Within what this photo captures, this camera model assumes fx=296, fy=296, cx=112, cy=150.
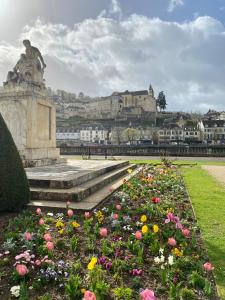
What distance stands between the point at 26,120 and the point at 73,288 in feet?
31.9

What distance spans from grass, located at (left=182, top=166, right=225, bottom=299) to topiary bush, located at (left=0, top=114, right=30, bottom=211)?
12.1 feet

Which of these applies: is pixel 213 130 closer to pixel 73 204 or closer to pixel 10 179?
pixel 73 204

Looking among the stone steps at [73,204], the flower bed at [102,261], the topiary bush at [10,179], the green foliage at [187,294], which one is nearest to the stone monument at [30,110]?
the stone steps at [73,204]

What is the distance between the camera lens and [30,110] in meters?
12.2

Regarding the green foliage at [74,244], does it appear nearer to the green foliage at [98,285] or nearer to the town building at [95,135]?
the green foliage at [98,285]

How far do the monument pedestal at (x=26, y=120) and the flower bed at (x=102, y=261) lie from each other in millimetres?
6470

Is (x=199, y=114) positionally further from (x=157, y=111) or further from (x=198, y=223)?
(x=198, y=223)

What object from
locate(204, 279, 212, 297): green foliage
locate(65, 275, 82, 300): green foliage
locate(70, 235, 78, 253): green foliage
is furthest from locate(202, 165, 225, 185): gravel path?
locate(65, 275, 82, 300): green foliage

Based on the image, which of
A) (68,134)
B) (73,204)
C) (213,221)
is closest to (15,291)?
(73,204)

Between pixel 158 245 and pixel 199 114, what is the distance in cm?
15880

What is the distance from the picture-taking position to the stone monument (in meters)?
12.0

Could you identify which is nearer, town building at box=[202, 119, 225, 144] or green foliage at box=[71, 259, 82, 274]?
green foliage at box=[71, 259, 82, 274]

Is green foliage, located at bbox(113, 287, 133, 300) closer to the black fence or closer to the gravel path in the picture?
the gravel path

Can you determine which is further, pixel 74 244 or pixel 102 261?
pixel 74 244
